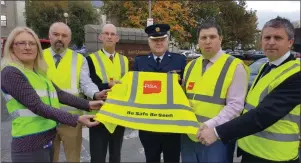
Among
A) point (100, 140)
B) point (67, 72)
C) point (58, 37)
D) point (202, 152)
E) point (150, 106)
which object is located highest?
point (58, 37)

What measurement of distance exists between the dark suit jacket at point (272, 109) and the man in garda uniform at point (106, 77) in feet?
5.57

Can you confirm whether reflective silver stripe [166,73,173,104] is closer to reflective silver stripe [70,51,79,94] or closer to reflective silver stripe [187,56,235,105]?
reflective silver stripe [187,56,235,105]

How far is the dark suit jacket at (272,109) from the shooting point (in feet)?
6.76

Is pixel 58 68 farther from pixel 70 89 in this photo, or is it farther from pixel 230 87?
pixel 230 87

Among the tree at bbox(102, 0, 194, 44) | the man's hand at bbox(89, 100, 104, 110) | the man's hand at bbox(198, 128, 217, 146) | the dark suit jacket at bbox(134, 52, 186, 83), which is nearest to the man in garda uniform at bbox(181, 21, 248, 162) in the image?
the man's hand at bbox(198, 128, 217, 146)

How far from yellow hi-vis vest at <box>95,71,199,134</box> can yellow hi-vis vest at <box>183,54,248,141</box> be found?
4.0 inches

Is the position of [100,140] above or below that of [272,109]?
below

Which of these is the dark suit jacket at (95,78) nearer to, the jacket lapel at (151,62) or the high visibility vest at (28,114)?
the jacket lapel at (151,62)

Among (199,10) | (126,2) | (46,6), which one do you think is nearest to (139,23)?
(126,2)

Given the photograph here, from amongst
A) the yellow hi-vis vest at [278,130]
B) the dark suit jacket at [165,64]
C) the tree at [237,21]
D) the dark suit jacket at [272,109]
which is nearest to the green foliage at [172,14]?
the tree at [237,21]

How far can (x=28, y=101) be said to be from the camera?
2.23 meters

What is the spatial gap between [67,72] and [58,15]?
1610 inches

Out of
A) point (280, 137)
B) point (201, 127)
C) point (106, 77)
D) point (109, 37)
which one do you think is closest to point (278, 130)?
point (280, 137)

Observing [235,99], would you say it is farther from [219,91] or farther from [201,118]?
[201,118]
